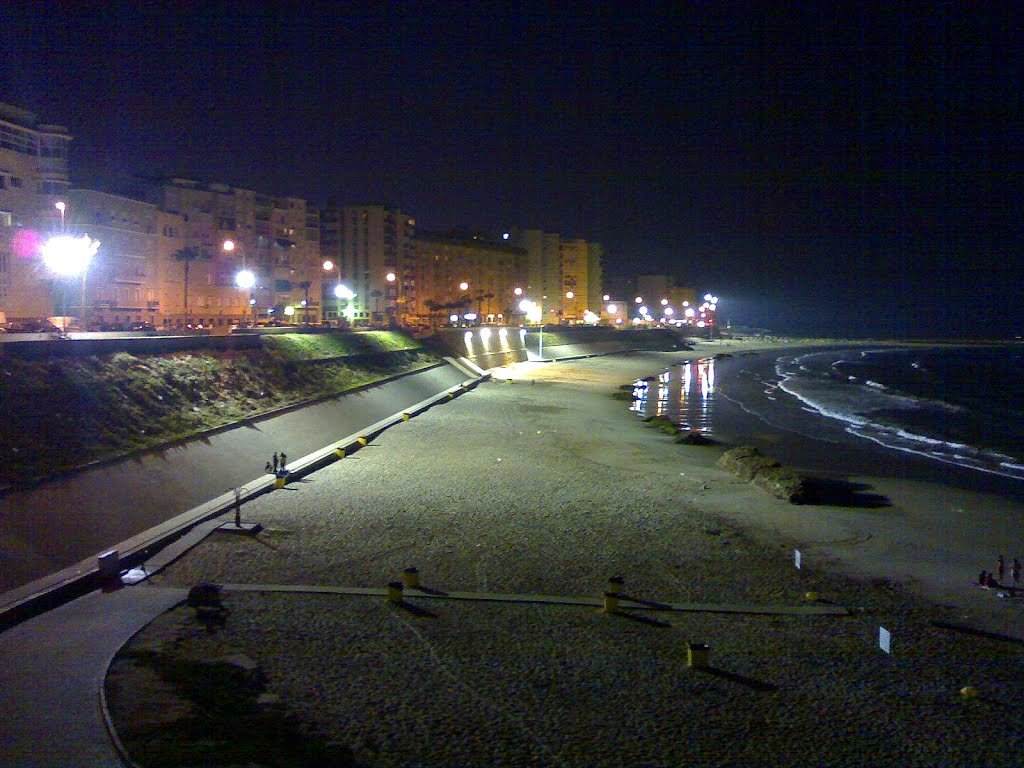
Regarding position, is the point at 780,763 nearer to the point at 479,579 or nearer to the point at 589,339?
the point at 479,579

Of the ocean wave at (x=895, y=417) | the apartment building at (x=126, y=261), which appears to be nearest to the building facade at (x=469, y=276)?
the apartment building at (x=126, y=261)

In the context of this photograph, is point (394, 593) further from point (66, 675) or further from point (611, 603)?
point (66, 675)

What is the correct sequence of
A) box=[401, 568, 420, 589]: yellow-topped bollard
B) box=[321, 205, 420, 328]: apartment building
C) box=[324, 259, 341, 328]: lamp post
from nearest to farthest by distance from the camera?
1. box=[401, 568, 420, 589]: yellow-topped bollard
2. box=[324, 259, 341, 328]: lamp post
3. box=[321, 205, 420, 328]: apartment building

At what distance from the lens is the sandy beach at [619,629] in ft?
22.6

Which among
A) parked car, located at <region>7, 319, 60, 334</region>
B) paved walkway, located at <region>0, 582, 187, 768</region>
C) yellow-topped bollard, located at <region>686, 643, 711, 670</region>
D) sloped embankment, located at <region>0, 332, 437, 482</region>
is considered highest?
parked car, located at <region>7, 319, 60, 334</region>

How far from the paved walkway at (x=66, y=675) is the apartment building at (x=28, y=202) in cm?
2983

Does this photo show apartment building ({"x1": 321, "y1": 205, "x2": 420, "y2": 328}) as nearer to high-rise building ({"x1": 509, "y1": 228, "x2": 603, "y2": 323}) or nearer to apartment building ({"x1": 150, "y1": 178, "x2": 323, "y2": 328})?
apartment building ({"x1": 150, "y1": 178, "x2": 323, "y2": 328})

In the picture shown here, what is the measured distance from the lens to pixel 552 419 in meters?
31.6

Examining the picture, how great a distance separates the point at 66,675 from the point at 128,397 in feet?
42.6

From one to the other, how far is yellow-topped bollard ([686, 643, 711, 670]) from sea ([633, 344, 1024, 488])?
17.3 m

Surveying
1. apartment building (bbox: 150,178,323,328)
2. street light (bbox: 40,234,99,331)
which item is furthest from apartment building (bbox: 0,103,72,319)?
Result: apartment building (bbox: 150,178,323,328)

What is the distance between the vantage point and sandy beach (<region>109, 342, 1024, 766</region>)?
6.89 m

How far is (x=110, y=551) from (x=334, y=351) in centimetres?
2735

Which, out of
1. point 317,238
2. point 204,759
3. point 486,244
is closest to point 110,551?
point 204,759
